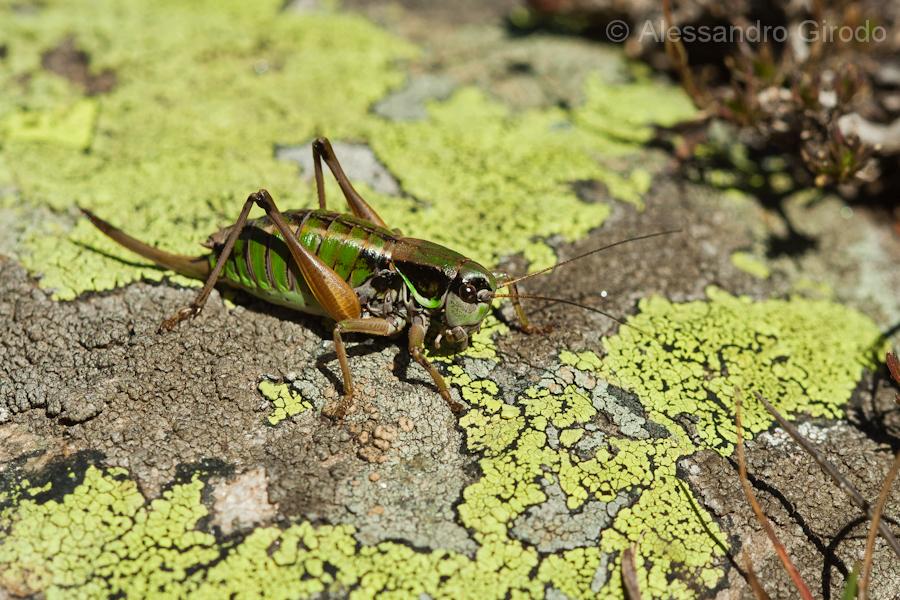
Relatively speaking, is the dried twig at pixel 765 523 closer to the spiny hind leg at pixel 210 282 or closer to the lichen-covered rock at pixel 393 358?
the lichen-covered rock at pixel 393 358

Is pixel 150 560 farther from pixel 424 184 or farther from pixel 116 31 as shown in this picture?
pixel 116 31

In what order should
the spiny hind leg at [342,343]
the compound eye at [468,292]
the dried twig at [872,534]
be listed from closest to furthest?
1. the dried twig at [872,534]
2. the spiny hind leg at [342,343]
3. the compound eye at [468,292]

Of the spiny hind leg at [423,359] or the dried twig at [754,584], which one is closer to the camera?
the dried twig at [754,584]

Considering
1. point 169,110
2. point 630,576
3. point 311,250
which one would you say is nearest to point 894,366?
point 630,576

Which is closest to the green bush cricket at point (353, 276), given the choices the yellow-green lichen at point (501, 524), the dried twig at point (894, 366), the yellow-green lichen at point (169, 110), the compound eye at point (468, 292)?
the compound eye at point (468, 292)

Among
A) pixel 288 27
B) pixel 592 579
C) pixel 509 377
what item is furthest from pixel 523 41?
pixel 592 579

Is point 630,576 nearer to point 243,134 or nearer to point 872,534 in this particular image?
point 872,534
